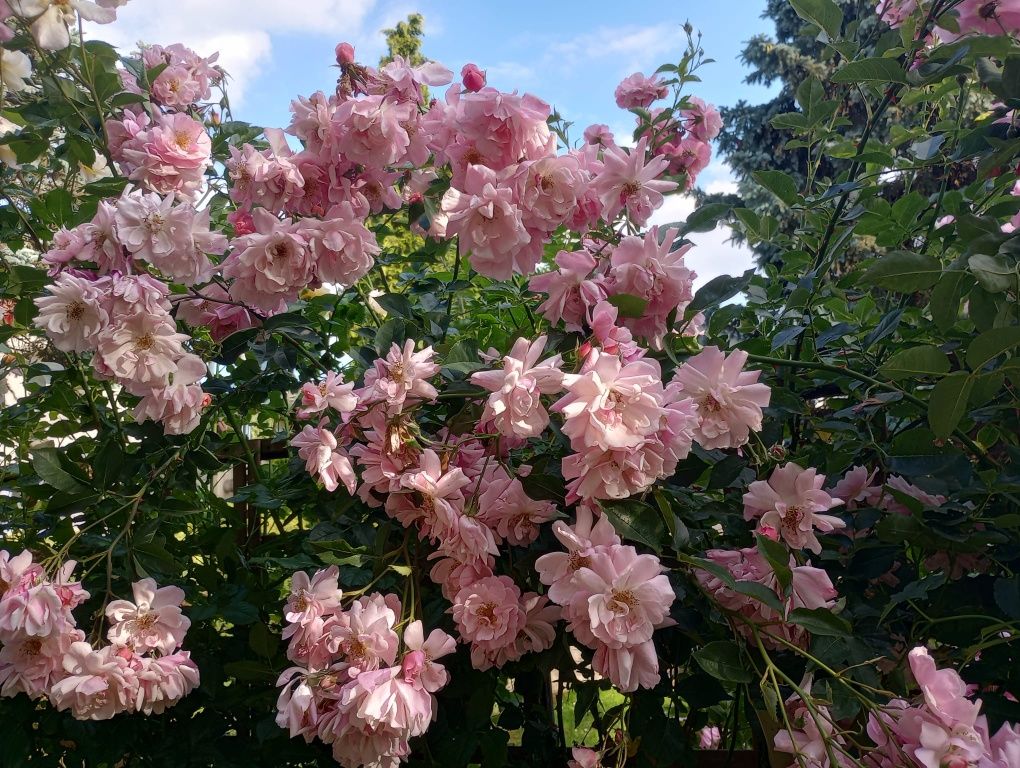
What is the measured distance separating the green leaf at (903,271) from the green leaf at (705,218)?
0.23 meters

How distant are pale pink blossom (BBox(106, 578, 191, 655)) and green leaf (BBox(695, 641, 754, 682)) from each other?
0.71 metres

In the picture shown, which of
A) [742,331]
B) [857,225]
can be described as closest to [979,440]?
[857,225]

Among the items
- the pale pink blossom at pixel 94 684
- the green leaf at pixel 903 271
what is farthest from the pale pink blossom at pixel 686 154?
the pale pink blossom at pixel 94 684

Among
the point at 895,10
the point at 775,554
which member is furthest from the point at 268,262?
the point at 895,10

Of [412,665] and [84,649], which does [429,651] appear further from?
[84,649]

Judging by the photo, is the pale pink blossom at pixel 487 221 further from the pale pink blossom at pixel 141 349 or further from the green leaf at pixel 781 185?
the green leaf at pixel 781 185

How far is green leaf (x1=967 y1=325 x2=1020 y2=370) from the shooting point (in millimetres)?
788

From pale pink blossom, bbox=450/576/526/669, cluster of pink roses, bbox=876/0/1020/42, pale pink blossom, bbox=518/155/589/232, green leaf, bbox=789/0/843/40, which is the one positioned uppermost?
green leaf, bbox=789/0/843/40

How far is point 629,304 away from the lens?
2.97 ft

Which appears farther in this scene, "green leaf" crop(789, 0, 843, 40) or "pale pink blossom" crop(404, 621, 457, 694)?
"green leaf" crop(789, 0, 843, 40)

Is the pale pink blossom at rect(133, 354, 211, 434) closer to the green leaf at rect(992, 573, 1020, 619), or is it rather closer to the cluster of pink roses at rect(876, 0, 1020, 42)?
the green leaf at rect(992, 573, 1020, 619)

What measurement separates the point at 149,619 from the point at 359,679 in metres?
0.44

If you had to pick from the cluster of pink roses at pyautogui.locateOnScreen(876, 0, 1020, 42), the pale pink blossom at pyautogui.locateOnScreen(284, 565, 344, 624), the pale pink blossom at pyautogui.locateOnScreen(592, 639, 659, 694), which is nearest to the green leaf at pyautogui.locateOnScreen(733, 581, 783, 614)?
the pale pink blossom at pyautogui.locateOnScreen(592, 639, 659, 694)

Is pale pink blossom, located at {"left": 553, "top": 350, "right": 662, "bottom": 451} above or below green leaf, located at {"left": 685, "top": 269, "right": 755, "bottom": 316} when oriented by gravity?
below
